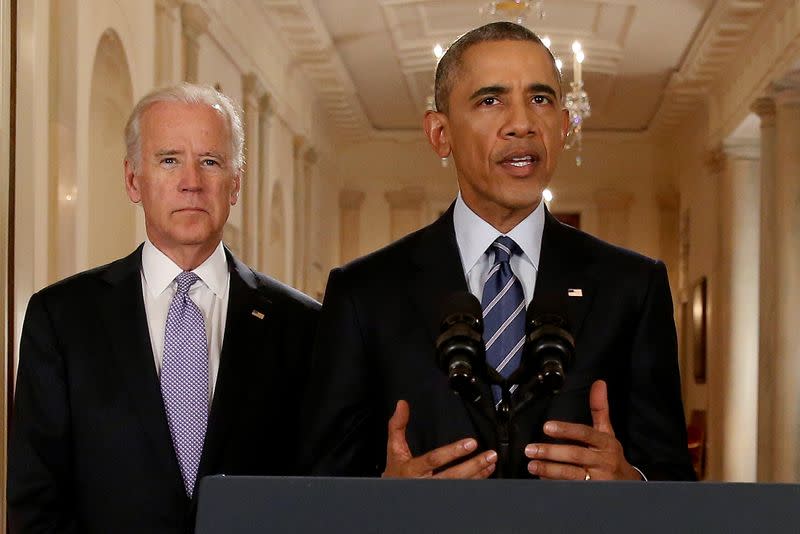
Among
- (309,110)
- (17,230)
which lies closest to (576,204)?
(309,110)

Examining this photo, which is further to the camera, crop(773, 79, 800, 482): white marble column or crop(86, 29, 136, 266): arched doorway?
crop(773, 79, 800, 482): white marble column

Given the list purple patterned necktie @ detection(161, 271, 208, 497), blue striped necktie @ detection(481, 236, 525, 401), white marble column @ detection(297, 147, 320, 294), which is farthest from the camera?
white marble column @ detection(297, 147, 320, 294)

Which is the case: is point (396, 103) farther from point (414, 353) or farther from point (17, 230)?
point (414, 353)

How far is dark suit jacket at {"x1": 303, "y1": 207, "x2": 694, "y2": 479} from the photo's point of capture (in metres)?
2.67

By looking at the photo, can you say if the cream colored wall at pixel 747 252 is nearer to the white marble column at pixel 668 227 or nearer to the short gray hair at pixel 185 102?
the white marble column at pixel 668 227

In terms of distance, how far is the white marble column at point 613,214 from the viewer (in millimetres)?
22719

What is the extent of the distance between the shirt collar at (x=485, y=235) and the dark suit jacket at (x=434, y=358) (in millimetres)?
26

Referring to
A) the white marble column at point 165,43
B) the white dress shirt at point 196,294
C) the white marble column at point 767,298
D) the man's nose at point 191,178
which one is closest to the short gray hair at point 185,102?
the man's nose at point 191,178

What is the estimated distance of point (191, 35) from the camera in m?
11.1

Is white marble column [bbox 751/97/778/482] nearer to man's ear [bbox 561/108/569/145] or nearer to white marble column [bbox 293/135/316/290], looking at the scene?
white marble column [bbox 293/135/316/290]

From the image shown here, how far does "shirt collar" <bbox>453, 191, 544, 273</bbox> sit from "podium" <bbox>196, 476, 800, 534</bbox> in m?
1.15

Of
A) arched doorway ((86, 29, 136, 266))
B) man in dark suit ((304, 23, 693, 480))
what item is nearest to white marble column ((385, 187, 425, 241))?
arched doorway ((86, 29, 136, 266))

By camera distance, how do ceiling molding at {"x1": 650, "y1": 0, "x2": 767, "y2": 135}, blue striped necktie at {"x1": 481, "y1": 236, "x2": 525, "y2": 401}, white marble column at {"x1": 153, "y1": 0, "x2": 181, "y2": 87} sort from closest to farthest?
1. blue striped necktie at {"x1": 481, "y1": 236, "x2": 525, "y2": 401}
2. white marble column at {"x1": 153, "y1": 0, "x2": 181, "y2": 87}
3. ceiling molding at {"x1": 650, "y1": 0, "x2": 767, "y2": 135}

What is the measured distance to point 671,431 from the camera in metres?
2.68
